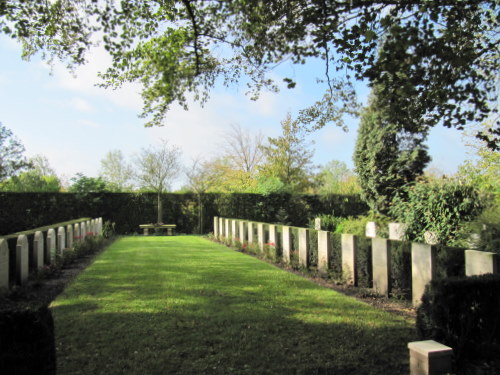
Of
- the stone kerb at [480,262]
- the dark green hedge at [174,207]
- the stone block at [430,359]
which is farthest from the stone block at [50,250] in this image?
the dark green hedge at [174,207]

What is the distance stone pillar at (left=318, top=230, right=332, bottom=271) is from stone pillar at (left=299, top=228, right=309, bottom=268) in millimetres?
652

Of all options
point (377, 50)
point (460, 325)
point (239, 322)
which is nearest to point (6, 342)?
point (239, 322)

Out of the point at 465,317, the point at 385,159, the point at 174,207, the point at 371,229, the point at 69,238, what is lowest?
the point at 465,317

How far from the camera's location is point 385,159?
627 inches

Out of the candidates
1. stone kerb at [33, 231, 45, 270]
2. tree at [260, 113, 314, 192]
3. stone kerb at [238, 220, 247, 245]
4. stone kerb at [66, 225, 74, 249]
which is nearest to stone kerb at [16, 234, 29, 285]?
stone kerb at [33, 231, 45, 270]

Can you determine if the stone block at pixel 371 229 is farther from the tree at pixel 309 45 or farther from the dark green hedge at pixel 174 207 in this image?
the dark green hedge at pixel 174 207

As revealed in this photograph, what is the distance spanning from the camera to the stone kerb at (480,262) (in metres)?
4.60

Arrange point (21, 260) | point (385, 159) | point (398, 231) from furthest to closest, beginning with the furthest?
1. point (385, 159)
2. point (398, 231)
3. point (21, 260)

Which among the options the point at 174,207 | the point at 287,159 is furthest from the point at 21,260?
the point at 287,159

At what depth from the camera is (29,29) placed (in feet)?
25.3

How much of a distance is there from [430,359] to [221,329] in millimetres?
2353

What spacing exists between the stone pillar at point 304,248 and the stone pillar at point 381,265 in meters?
2.53

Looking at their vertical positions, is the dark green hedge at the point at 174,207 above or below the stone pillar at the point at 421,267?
above

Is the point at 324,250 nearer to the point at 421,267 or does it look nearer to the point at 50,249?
the point at 421,267
